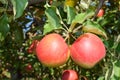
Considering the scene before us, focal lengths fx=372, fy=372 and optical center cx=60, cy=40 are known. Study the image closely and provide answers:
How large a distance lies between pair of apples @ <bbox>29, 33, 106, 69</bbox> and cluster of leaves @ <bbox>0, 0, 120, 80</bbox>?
0.06 metres

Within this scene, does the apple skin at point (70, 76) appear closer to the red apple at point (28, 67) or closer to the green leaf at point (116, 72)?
the green leaf at point (116, 72)

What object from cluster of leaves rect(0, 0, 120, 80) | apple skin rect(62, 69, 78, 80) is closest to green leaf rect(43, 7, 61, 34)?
cluster of leaves rect(0, 0, 120, 80)

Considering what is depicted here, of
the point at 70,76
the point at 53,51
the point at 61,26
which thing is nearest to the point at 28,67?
the point at 70,76

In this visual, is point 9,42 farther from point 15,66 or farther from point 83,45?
point 83,45

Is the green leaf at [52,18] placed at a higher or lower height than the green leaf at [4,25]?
higher

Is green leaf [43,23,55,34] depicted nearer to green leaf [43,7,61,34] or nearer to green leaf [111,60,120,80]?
green leaf [43,7,61,34]

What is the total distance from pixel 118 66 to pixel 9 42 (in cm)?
156

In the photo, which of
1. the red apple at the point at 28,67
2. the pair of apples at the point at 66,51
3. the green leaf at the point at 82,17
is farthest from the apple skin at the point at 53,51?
the red apple at the point at 28,67

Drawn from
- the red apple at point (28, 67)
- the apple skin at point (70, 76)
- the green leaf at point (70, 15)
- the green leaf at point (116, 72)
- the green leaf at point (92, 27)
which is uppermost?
the green leaf at point (70, 15)

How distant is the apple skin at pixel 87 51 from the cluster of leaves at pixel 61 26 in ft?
0.22

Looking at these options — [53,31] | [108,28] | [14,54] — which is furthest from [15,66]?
[53,31]

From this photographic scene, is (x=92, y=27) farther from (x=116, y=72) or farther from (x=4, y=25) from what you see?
(x=4, y=25)

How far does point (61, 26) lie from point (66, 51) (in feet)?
0.46

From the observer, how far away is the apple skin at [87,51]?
1365 millimetres
